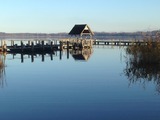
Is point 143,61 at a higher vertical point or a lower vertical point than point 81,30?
lower

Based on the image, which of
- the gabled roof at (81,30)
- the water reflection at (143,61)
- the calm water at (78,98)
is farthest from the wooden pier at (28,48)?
the calm water at (78,98)

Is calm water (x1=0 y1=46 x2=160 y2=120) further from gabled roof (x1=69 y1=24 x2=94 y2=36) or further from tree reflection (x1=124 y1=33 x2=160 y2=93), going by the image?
gabled roof (x1=69 y1=24 x2=94 y2=36)

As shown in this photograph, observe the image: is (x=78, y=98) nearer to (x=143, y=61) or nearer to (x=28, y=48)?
(x=143, y=61)

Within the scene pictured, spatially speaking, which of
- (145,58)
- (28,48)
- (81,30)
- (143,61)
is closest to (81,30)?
(81,30)

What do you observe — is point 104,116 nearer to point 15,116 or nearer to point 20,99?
point 15,116

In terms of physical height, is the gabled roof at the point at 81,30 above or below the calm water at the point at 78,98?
above

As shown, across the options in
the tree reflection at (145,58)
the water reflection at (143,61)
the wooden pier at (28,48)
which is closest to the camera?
the water reflection at (143,61)

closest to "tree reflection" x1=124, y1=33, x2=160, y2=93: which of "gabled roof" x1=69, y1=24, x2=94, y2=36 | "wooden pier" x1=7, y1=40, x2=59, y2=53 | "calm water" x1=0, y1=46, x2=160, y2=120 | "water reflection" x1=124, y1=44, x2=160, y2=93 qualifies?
"water reflection" x1=124, y1=44, x2=160, y2=93

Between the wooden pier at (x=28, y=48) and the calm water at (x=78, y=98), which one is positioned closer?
the calm water at (x=78, y=98)

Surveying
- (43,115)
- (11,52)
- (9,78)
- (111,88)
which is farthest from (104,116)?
(11,52)

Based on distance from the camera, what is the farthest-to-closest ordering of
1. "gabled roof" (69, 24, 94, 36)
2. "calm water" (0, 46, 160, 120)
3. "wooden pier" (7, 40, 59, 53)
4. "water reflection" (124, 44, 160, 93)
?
"gabled roof" (69, 24, 94, 36)
"wooden pier" (7, 40, 59, 53)
"water reflection" (124, 44, 160, 93)
"calm water" (0, 46, 160, 120)

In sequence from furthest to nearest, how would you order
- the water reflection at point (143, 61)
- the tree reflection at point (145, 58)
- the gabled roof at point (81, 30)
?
the gabled roof at point (81, 30)
the tree reflection at point (145, 58)
the water reflection at point (143, 61)

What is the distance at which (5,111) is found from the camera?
510 inches

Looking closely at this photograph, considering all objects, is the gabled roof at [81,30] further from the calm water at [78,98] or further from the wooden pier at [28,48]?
the calm water at [78,98]
